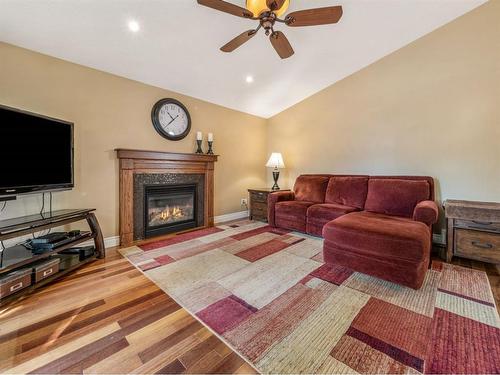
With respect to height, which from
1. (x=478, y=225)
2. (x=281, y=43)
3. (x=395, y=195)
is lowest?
(x=478, y=225)

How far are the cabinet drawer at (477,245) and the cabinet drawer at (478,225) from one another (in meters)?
0.04

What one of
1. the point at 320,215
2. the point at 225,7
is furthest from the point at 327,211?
the point at 225,7

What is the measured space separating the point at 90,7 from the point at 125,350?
A: 275cm

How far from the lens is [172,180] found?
3.44 m

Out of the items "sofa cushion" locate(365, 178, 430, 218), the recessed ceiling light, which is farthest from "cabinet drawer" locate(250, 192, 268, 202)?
the recessed ceiling light

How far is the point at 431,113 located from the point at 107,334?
4181 mm

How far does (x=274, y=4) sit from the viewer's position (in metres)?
1.68

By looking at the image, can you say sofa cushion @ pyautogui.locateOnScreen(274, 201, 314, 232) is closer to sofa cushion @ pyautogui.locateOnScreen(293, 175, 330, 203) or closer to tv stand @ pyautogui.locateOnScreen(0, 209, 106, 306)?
sofa cushion @ pyautogui.locateOnScreen(293, 175, 330, 203)

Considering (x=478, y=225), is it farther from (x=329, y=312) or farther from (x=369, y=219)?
(x=329, y=312)

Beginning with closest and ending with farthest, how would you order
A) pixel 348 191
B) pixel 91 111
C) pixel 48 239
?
pixel 48 239
pixel 91 111
pixel 348 191

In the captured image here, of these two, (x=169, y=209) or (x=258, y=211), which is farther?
(x=258, y=211)

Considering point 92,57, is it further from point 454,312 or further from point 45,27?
point 454,312

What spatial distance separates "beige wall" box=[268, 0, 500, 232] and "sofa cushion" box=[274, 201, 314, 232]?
110 cm

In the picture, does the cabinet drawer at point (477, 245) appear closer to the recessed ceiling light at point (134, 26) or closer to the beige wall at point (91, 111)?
the beige wall at point (91, 111)
